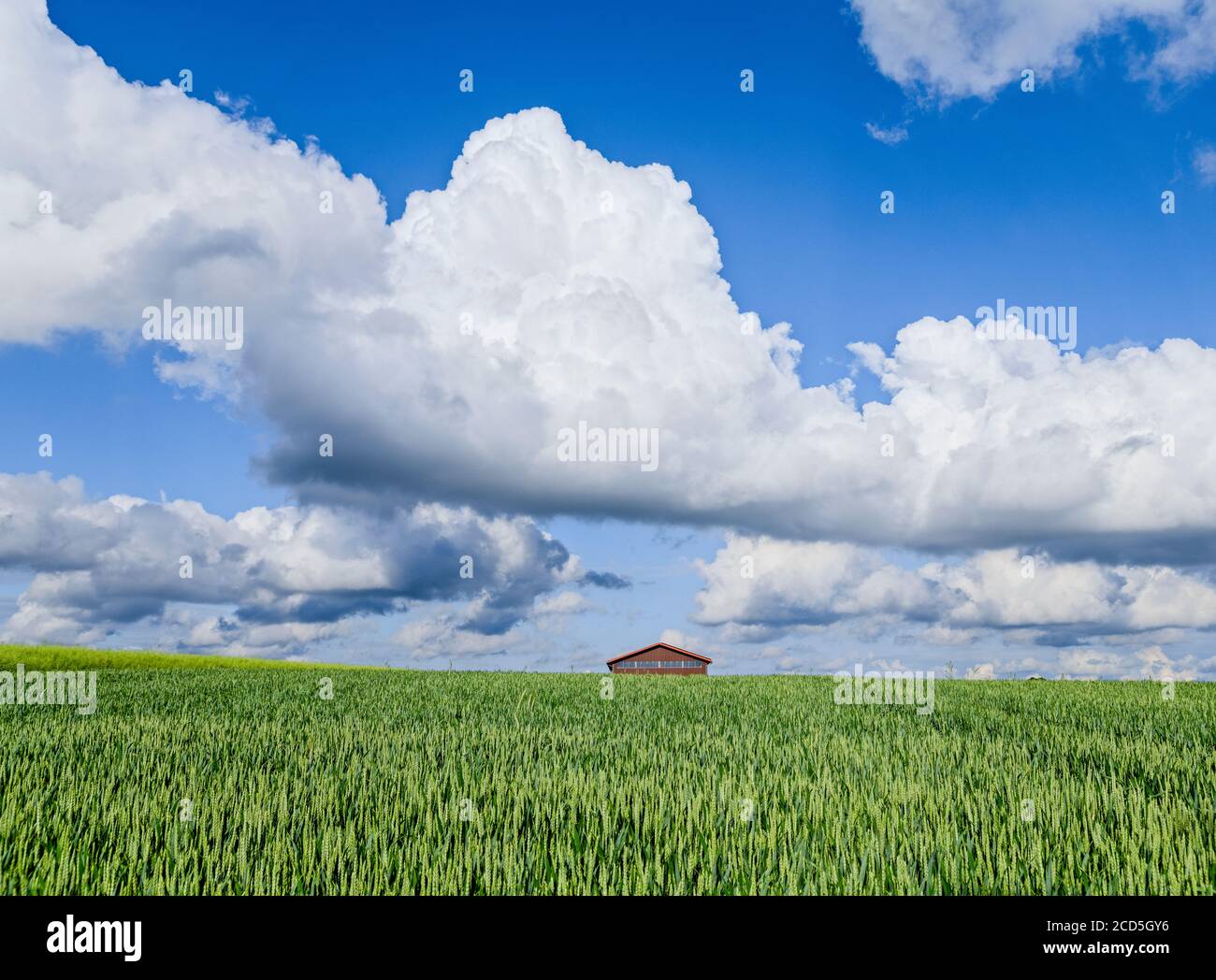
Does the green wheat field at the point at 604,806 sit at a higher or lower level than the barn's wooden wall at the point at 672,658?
higher

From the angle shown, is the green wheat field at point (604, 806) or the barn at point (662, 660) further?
the barn at point (662, 660)

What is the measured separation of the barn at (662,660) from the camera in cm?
5262

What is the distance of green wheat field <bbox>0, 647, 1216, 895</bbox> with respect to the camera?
16.3ft

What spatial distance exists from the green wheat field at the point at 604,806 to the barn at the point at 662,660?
39.1 metres

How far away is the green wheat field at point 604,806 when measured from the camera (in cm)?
495

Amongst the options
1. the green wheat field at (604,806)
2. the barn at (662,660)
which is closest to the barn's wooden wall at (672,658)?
the barn at (662,660)

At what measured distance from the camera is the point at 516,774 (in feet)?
25.8

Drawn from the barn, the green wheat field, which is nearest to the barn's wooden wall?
the barn

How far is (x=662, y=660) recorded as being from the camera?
53.0m

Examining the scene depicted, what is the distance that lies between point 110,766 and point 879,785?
27.0 ft

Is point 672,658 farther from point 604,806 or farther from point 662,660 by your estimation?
point 604,806

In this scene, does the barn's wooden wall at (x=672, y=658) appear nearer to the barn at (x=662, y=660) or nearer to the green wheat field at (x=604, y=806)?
the barn at (x=662, y=660)

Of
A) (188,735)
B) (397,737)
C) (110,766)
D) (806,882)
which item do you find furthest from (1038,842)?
(188,735)
